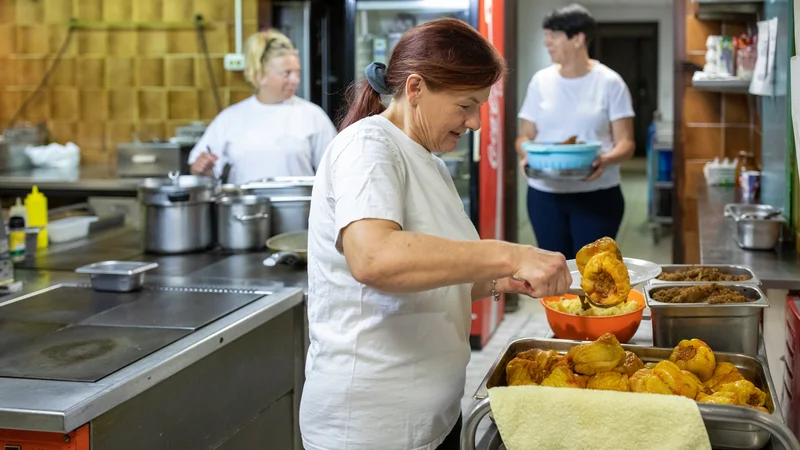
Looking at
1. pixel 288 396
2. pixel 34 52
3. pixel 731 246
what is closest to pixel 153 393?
pixel 288 396

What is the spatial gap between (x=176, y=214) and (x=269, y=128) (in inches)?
37.8

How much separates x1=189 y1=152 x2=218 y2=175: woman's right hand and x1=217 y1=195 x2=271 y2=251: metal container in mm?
488

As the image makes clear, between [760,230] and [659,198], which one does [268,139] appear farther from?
[659,198]

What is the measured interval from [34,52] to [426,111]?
216 inches

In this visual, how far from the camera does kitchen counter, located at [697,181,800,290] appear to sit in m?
2.59

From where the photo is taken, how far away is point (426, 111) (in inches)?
65.5

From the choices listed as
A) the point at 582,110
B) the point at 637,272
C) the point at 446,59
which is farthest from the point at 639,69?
the point at 446,59

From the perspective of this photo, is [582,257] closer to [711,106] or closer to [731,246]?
[731,246]

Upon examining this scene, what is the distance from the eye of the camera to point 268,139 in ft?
13.5

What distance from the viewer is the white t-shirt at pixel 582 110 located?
168 inches

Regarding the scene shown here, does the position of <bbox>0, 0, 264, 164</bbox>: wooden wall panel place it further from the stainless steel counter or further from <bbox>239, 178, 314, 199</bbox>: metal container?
the stainless steel counter

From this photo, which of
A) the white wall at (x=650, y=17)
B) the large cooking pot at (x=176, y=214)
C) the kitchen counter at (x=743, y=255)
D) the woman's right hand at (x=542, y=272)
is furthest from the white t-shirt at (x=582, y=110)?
the white wall at (x=650, y=17)

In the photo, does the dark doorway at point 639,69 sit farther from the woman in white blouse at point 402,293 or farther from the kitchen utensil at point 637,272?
the woman in white blouse at point 402,293

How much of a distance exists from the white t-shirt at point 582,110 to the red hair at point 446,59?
8.81ft
